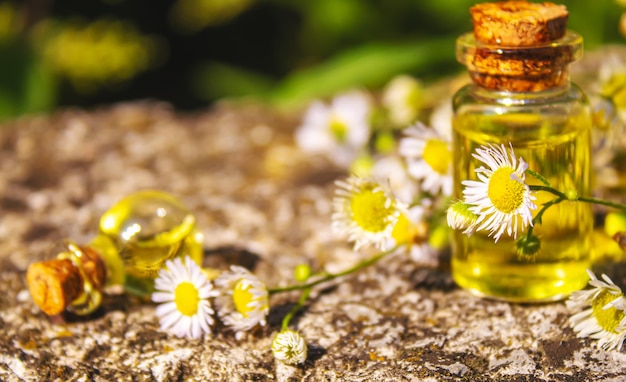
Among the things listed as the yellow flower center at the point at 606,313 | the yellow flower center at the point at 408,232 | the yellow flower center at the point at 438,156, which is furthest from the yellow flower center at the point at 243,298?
the yellow flower center at the point at 606,313

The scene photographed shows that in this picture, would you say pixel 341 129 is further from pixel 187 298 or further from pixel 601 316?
pixel 601 316

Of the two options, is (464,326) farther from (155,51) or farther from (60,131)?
(155,51)

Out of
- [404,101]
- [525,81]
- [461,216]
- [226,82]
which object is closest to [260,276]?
[461,216]

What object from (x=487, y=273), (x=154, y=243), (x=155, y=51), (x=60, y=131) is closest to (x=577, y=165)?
(x=487, y=273)

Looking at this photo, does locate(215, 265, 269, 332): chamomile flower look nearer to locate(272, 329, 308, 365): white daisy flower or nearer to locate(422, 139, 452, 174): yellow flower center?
locate(272, 329, 308, 365): white daisy flower

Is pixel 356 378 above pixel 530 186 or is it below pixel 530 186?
below

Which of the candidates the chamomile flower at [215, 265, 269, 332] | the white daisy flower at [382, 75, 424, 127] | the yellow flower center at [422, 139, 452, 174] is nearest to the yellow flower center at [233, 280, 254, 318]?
the chamomile flower at [215, 265, 269, 332]
